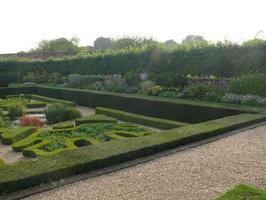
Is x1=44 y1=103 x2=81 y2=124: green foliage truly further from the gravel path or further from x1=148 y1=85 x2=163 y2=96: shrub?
the gravel path

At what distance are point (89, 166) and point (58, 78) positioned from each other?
24343mm

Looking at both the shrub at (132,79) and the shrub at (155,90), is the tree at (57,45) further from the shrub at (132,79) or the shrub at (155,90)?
the shrub at (155,90)

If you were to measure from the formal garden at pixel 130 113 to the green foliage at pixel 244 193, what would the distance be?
3 centimetres

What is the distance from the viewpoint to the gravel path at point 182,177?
429 centimetres

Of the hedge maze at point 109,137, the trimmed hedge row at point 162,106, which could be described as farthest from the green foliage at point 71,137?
the trimmed hedge row at point 162,106

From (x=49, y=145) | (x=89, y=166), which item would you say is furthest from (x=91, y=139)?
(x=89, y=166)

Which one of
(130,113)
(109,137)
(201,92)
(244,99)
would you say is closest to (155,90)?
(201,92)

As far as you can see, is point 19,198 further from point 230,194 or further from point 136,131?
point 136,131

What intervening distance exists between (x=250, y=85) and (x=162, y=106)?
3354mm

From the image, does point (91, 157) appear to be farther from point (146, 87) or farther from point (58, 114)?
point (146, 87)

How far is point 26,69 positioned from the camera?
32688 millimetres

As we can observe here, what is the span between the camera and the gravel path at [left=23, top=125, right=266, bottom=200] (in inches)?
169

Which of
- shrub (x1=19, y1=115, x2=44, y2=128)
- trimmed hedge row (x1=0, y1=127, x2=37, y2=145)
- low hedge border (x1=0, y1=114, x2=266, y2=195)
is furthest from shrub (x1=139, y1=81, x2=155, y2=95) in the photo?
low hedge border (x1=0, y1=114, x2=266, y2=195)

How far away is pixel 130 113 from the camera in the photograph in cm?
1168
